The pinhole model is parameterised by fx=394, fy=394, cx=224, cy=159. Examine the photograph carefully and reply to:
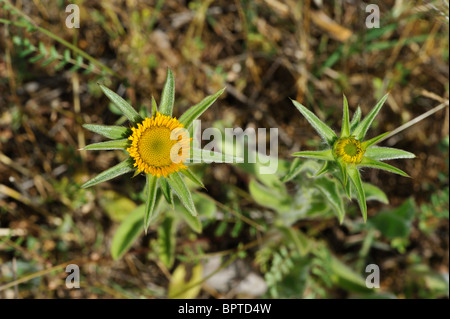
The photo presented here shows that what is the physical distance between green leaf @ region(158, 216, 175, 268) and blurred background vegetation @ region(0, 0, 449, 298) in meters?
0.01

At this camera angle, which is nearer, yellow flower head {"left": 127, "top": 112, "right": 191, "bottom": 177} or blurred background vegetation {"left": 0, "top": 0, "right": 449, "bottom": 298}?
yellow flower head {"left": 127, "top": 112, "right": 191, "bottom": 177}

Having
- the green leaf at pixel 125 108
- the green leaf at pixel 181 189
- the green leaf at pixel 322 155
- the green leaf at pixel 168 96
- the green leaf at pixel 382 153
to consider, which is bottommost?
the green leaf at pixel 181 189

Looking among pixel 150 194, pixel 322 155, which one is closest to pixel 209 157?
pixel 150 194

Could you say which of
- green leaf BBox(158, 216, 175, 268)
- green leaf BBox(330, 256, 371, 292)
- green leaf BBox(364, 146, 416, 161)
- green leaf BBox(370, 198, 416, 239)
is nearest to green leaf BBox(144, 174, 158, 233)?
green leaf BBox(158, 216, 175, 268)

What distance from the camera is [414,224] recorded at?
13.5 ft

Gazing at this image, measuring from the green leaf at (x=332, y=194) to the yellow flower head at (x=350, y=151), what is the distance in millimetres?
355

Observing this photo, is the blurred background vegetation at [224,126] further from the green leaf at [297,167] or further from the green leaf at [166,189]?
the green leaf at [166,189]

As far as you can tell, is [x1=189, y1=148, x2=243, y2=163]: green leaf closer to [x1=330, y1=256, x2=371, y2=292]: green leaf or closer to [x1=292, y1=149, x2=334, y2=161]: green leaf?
[x1=292, y1=149, x2=334, y2=161]: green leaf

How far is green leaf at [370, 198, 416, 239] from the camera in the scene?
351 centimetres

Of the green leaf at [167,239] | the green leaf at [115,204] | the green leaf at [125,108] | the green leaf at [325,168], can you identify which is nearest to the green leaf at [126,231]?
the green leaf at [167,239]

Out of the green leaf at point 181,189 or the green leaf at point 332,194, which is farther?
the green leaf at point 332,194

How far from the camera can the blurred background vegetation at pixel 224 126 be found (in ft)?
12.2

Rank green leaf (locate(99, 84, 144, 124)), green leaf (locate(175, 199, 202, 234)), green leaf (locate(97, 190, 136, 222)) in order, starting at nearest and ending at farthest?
green leaf (locate(99, 84, 144, 124)), green leaf (locate(175, 199, 202, 234)), green leaf (locate(97, 190, 136, 222))

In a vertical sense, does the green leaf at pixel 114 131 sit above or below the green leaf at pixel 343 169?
above
